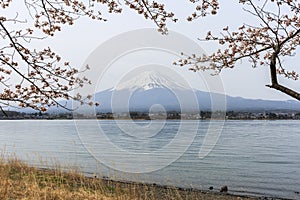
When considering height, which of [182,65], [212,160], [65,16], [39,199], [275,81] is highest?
[65,16]

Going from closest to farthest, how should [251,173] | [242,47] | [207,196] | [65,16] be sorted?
1. [65,16]
2. [242,47]
3. [207,196]
4. [251,173]

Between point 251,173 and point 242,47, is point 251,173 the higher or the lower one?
the lower one

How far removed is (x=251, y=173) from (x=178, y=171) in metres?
4.06

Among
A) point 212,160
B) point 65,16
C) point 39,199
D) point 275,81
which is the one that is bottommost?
point 212,160

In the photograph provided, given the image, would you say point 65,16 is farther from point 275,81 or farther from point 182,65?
point 275,81

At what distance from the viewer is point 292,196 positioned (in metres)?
12.8

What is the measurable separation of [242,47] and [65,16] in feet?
8.73

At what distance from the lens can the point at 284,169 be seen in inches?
768

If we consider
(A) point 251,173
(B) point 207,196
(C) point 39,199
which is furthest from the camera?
(A) point 251,173

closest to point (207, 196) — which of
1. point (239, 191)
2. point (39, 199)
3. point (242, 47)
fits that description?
point (239, 191)

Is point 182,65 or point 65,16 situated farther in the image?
point 182,65

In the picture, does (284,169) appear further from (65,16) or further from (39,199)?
(65,16)

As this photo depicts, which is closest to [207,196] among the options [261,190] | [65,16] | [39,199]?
[261,190]

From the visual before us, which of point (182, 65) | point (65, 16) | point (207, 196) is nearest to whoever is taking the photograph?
point (65, 16)
